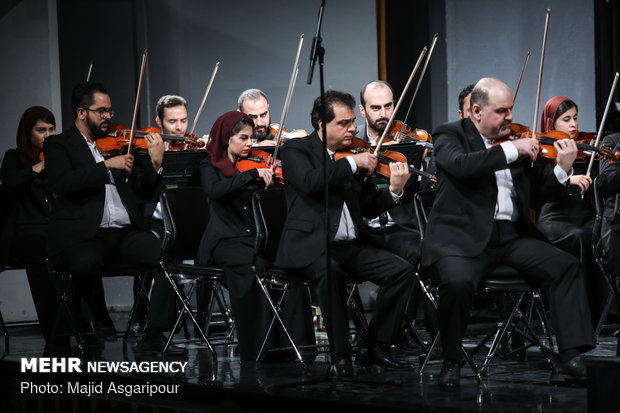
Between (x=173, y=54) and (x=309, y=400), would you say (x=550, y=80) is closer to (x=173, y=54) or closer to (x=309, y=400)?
(x=173, y=54)

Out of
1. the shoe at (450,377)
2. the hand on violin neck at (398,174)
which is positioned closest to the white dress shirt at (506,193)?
the hand on violin neck at (398,174)

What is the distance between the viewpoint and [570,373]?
2971 mm

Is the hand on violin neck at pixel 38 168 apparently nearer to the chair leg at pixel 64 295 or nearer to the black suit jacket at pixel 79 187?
the black suit jacket at pixel 79 187

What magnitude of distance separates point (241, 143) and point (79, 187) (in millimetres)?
810

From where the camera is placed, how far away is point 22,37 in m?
6.06

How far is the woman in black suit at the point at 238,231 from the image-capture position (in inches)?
156

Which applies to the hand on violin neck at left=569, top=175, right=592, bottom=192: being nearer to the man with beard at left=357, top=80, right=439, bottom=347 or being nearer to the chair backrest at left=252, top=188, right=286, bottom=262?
the man with beard at left=357, top=80, right=439, bottom=347

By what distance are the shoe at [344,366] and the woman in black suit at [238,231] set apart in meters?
0.64

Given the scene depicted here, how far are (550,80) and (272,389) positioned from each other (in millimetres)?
3711

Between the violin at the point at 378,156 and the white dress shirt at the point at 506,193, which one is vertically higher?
the violin at the point at 378,156

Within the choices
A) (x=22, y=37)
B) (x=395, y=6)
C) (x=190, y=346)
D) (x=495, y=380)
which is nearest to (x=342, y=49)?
(x=395, y=6)

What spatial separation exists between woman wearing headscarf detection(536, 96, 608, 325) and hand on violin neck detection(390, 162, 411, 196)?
1.22 m

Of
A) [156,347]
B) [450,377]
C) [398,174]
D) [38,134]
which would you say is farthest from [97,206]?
[450,377]

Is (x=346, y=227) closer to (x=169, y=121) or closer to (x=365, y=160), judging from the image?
(x=365, y=160)
